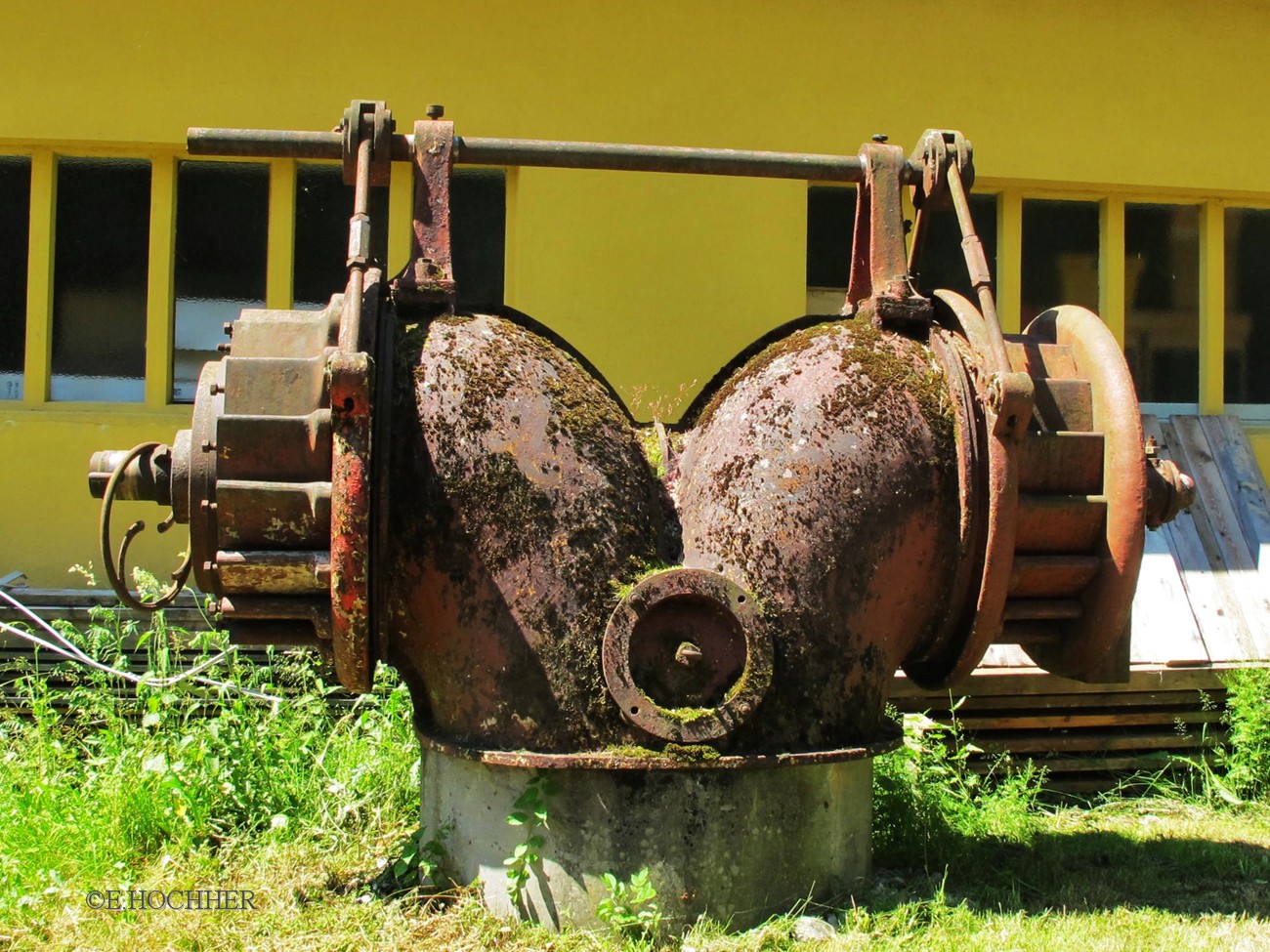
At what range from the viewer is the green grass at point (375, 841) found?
8.96ft

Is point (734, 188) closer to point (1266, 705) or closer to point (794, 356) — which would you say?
point (794, 356)

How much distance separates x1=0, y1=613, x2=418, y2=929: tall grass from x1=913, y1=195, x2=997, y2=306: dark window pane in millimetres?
3201

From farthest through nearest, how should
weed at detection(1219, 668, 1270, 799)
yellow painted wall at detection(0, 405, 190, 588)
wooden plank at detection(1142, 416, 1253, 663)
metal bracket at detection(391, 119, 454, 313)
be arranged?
1. yellow painted wall at detection(0, 405, 190, 588)
2. wooden plank at detection(1142, 416, 1253, 663)
3. weed at detection(1219, 668, 1270, 799)
4. metal bracket at detection(391, 119, 454, 313)

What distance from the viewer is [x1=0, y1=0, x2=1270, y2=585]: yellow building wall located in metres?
5.16

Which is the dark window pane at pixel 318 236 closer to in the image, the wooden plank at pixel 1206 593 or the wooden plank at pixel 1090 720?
the wooden plank at pixel 1090 720

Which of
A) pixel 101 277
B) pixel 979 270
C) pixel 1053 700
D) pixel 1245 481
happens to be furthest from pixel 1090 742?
pixel 101 277

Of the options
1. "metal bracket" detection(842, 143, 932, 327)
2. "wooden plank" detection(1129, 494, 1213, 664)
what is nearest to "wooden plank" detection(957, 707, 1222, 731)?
"wooden plank" detection(1129, 494, 1213, 664)

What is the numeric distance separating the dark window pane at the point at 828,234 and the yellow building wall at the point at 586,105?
275 millimetres

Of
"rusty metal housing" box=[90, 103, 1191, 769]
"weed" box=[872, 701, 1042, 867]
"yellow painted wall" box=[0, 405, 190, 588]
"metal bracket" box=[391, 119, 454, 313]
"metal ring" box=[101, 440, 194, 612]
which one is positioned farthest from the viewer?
A: "yellow painted wall" box=[0, 405, 190, 588]

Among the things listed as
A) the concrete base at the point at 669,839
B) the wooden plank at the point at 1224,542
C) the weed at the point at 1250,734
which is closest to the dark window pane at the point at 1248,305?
the wooden plank at the point at 1224,542

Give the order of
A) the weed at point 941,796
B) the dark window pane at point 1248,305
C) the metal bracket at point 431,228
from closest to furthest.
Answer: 1. the metal bracket at point 431,228
2. the weed at point 941,796
3. the dark window pane at point 1248,305

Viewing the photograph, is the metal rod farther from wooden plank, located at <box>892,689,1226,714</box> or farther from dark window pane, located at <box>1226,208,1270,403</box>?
dark window pane, located at <box>1226,208,1270,403</box>

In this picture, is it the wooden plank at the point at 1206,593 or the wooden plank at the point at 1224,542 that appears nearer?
the wooden plank at the point at 1206,593

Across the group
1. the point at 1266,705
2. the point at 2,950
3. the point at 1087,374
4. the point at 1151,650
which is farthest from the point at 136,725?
the point at 1266,705
